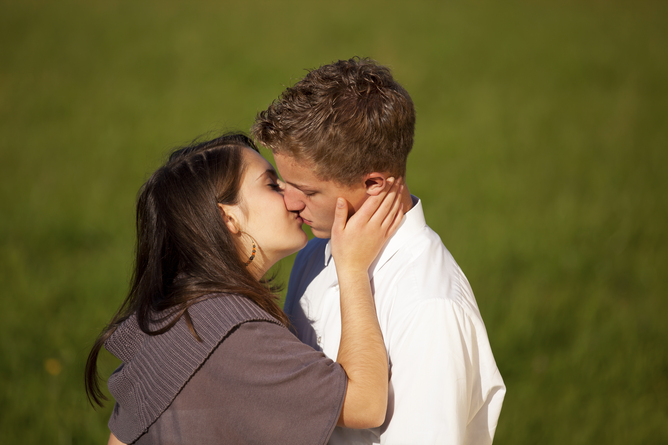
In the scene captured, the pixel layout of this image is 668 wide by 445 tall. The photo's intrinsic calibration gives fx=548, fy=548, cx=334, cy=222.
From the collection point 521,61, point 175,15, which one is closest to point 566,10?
point 521,61

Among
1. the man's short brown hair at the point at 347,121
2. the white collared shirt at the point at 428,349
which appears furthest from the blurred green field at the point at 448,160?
the white collared shirt at the point at 428,349

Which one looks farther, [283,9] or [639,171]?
[283,9]

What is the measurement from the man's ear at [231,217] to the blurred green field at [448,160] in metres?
0.69

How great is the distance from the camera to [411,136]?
2420 mm

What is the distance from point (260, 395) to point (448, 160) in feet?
27.6

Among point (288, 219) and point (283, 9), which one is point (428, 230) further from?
point (283, 9)

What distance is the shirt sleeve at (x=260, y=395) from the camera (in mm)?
1981

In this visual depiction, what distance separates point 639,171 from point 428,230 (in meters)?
8.29

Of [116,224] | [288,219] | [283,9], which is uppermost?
[283,9]

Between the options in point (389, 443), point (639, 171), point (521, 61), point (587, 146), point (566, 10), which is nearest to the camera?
point (389, 443)

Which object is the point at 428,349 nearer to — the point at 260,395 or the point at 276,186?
the point at 260,395

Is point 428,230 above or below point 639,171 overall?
above

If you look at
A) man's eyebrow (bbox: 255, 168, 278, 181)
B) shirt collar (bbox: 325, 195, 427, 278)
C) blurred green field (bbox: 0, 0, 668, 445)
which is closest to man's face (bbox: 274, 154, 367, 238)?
man's eyebrow (bbox: 255, 168, 278, 181)

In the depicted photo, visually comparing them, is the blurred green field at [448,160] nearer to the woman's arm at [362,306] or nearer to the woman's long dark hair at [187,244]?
the woman's long dark hair at [187,244]
